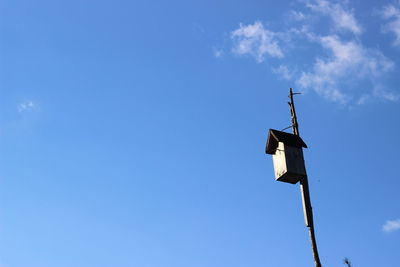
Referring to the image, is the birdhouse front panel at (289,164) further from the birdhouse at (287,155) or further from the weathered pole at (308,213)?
the weathered pole at (308,213)

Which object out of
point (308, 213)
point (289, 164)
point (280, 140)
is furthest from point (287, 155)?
point (308, 213)

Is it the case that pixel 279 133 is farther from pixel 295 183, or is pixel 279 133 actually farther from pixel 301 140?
pixel 295 183

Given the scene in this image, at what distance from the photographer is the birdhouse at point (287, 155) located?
8734mm

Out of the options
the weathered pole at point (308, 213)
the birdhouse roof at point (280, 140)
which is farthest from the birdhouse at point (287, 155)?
the weathered pole at point (308, 213)

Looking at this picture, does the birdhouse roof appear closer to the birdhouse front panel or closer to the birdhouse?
the birdhouse

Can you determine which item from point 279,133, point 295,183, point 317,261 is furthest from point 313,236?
point 279,133

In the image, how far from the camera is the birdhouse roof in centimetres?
916

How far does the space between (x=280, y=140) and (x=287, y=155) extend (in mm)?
463

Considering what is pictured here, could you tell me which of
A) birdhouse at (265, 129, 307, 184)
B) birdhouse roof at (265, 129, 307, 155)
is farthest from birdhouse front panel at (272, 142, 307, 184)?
birdhouse roof at (265, 129, 307, 155)

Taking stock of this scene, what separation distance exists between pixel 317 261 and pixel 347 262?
1869cm

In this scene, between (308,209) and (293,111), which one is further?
(293,111)

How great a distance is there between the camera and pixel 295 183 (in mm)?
9352

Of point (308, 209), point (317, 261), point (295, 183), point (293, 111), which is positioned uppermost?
point (293, 111)

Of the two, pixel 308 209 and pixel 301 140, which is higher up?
pixel 301 140
